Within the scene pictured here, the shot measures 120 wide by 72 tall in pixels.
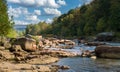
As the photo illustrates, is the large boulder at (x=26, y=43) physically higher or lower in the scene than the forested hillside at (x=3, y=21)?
lower

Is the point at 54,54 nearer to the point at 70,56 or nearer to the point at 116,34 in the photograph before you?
the point at 70,56

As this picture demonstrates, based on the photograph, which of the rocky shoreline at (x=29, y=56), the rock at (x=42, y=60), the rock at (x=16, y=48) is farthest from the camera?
the rock at (x=16, y=48)

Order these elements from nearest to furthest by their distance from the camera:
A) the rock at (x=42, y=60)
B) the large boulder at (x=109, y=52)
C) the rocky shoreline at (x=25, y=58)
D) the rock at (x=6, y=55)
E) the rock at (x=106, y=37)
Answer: the rocky shoreline at (x=25, y=58), the rock at (x=42, y=60), the rock at (x=6, y=55), the large boulder at (x=109, y=52), the rock at (x=106, y=37)

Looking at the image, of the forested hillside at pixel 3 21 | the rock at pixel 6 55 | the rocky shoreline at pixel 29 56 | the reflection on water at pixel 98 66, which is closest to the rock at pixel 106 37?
the forested hillside at pixel 3 21

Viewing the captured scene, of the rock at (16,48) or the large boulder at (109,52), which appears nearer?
the large boulder at (109,52)

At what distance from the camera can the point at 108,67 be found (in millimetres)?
42344

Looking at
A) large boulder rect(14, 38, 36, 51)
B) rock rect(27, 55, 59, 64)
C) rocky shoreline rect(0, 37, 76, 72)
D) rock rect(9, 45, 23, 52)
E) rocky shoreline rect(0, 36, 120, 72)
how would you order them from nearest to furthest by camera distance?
rocky shoreline rect(0, 37, 76, 72) < rocky shoreline rect(0, 36, 120, 72) < rock rect(27, 55, 59, 64) < rock rect(9, 45, 23, 52) < large boulder rect(14, 38, 36, 51)

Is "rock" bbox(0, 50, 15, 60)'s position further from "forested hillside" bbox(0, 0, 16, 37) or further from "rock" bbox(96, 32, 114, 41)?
"rock" bbox(96, 32, 114, 41)

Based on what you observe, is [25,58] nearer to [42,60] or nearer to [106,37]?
[42,60]

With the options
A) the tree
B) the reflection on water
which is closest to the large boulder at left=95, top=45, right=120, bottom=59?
the reflection on water

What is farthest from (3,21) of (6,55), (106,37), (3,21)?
(106,37)

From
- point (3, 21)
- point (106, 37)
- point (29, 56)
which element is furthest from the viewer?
point (106, 37)

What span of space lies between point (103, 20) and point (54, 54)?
103877 millimetres

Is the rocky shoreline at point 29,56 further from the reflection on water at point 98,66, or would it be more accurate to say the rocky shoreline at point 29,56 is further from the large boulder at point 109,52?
the reflection on water at point 98,66
